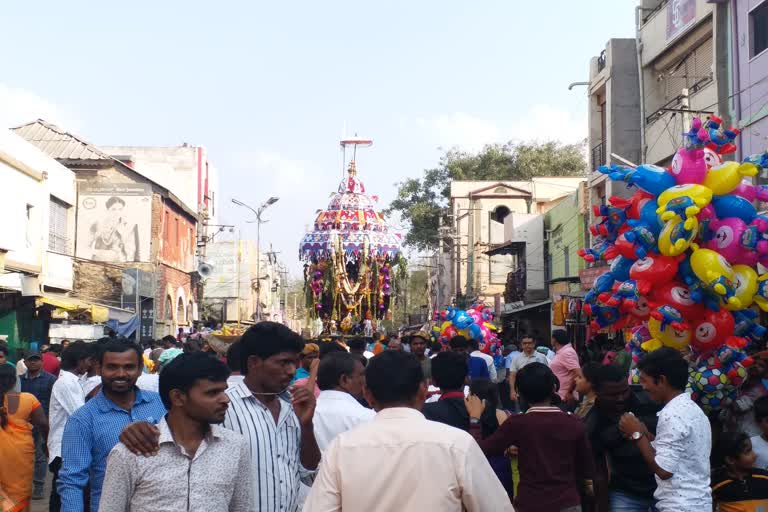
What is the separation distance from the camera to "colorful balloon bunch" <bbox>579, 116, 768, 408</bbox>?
8490 mm

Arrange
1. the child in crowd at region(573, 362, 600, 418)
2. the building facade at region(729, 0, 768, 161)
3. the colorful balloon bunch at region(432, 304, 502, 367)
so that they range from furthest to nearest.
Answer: the colorful balloon bunch at region(432, 304, 502, 367) → the building facade at region(729, 0, 768, 161) → the child in crowd at region(573, 362, 600, 418)

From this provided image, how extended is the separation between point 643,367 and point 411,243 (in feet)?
171

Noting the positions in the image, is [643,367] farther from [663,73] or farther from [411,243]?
[411,243]

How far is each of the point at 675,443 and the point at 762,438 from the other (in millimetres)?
1706

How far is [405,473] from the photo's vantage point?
3576 millimetres

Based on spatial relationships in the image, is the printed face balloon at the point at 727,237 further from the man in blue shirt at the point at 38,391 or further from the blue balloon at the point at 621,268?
the man in blue shirt at the point at 38,391

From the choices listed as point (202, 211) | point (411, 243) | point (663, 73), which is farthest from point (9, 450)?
point (411, 243)

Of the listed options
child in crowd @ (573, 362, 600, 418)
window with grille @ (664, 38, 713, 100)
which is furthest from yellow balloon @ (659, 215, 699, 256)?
window with grille @ (664, 38, 713, 100)

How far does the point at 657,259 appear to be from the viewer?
8.80m

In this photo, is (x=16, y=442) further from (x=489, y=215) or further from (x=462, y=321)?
(x=489, y=215)

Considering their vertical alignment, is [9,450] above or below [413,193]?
below

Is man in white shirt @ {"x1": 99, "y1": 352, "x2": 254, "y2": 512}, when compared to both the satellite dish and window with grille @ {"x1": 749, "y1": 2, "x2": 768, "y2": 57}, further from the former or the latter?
the satellite dish

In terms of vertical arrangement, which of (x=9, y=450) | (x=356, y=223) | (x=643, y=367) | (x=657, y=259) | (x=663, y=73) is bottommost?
(x=9, y=450)

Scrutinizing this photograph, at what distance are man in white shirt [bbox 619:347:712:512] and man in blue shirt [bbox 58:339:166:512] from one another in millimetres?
2671
